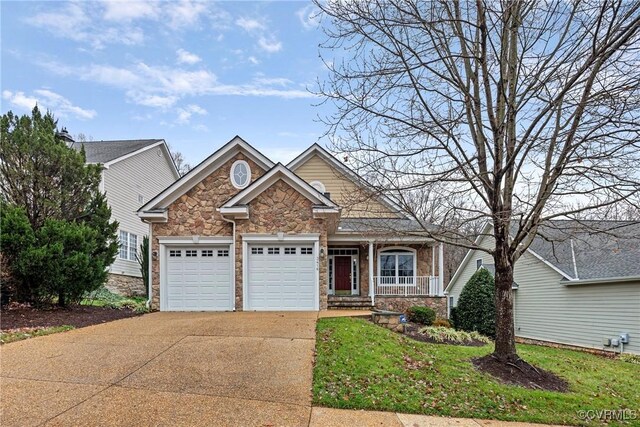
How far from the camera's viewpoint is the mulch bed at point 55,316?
8961mm

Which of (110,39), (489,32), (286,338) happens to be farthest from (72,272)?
(489,32)

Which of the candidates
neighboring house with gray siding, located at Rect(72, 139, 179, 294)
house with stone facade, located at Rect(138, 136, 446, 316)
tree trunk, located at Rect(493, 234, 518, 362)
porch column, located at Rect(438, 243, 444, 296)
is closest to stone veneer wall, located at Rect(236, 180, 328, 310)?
house with stone facade, located at Rect(138, 136, 446, 316)

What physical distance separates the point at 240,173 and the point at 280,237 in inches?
120

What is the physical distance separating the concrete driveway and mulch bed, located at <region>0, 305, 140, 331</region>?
1.14m

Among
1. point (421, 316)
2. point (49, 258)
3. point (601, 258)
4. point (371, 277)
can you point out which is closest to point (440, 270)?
point (371, 277)

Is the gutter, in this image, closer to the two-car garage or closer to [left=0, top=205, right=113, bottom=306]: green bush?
the two-car garage

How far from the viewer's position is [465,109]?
7352 mm

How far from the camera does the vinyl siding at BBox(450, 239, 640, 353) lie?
12758 millimetres

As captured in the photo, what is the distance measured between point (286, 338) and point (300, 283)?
183 inches

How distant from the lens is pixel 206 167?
13.9 metres

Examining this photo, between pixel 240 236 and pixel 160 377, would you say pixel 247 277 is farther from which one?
pixel 160 377

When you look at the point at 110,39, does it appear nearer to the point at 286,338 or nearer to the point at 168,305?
the point at 168,305

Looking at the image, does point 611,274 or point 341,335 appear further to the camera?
point 611,274

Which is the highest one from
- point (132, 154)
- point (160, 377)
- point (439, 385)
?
point (132, 154)
